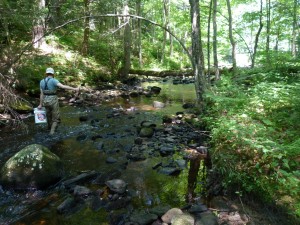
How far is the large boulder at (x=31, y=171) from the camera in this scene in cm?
513

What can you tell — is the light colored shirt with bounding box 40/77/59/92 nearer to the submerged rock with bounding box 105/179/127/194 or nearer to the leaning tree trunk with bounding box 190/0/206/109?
the submerged rock with bounding box 105/179/127/194

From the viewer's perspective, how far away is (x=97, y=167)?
20.2ft

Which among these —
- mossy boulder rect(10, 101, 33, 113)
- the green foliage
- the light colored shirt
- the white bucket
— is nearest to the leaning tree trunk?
the green foliage

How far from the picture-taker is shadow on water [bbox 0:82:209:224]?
14.4 ft

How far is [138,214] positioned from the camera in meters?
4.25

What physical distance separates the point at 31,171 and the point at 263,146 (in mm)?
4329

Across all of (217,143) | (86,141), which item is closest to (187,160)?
(217,143)

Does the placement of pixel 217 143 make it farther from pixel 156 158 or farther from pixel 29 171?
pixel 29 171

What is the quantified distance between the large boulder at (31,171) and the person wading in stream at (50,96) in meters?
2.84

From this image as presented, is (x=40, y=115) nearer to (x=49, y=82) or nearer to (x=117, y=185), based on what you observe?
(x=49, y=82)

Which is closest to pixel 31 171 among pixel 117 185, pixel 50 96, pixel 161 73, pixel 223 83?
pixel 117 185

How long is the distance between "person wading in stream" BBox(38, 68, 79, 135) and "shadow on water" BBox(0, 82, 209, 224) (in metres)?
0.45

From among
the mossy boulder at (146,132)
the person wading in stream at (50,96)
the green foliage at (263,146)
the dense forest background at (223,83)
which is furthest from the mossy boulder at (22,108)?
the green foliage at (263,146)

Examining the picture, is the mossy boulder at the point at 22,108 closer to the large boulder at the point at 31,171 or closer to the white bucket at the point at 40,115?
the white bucket at the point at 40,115
